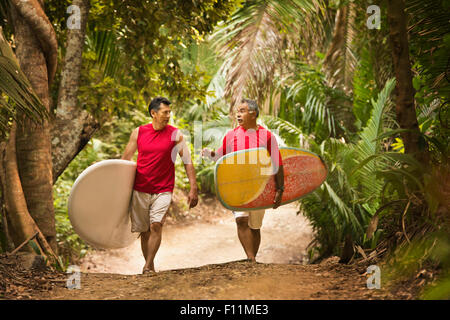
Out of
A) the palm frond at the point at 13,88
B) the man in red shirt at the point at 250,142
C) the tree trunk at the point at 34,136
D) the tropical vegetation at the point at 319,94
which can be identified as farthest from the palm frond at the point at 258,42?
the palm frond at the point at 13,88

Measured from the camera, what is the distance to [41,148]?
4.32 meters

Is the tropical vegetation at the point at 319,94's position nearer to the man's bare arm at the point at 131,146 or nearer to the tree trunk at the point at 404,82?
the tree trunk at the point at 404,82

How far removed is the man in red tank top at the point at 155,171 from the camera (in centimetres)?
407

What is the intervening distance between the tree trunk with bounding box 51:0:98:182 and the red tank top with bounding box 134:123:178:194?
39.0 inches

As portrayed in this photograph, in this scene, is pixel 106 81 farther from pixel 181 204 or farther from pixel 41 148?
pixel 181 204

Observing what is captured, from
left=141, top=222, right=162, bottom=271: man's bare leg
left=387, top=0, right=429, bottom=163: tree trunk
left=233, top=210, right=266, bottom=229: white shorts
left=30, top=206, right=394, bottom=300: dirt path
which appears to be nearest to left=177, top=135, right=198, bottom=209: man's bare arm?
left=141, top=222, right=162, bottom=271: man's bare leg

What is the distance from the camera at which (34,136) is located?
429cm

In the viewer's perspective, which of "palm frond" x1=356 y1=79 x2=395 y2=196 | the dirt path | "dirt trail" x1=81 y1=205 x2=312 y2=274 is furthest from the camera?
"dirt trail" x1=81 y1=205 x2=312 y2=274

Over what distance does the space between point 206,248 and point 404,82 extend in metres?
7.05

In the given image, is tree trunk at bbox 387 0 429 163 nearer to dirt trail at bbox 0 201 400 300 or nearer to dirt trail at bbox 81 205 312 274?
dirt trail at bbox 0 201 400 300

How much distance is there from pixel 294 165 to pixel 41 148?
7.87ft

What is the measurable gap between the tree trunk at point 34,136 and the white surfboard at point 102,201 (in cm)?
55

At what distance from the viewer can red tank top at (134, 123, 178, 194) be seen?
408cm

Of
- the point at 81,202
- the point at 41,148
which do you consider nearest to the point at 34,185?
the point at 41,148
